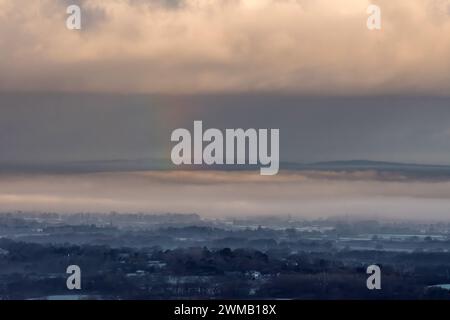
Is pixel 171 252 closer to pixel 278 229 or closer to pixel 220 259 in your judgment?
pixel 220 259

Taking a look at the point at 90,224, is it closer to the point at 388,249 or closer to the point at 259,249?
the point at 259,249
